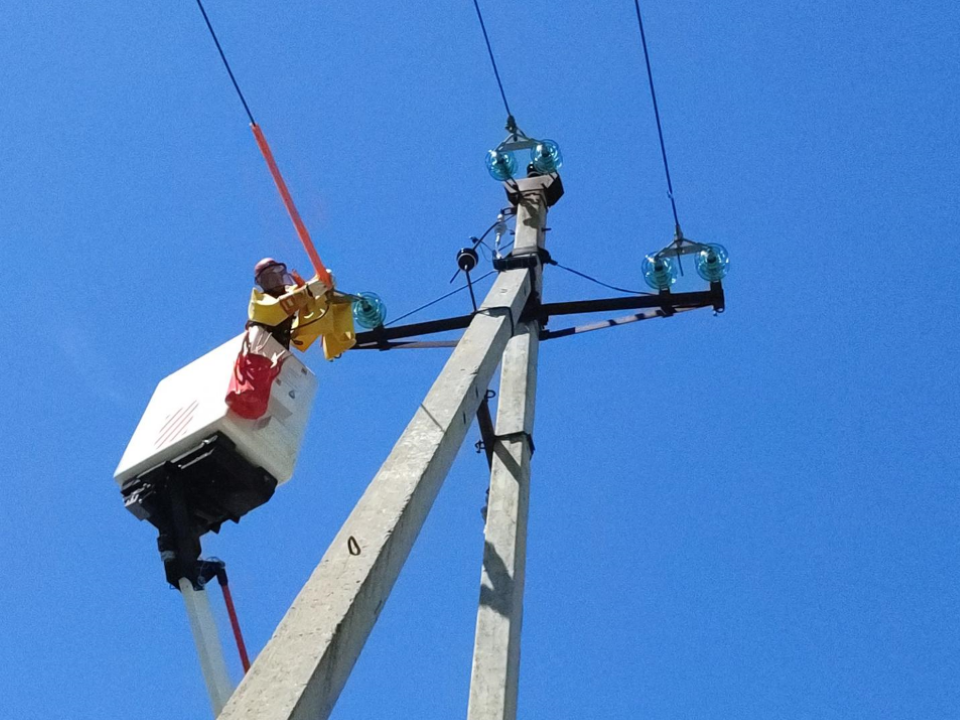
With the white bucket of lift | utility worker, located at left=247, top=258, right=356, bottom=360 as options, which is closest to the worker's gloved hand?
utility worker, located at left=247, top=258, right=356, bottom=360

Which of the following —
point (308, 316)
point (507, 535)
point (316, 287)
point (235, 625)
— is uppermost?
point (316, 287)

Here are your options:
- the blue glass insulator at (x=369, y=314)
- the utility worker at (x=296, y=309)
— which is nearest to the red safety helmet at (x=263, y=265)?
the utility worker at (x=296, y=309)

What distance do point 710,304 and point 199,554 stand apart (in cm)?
417

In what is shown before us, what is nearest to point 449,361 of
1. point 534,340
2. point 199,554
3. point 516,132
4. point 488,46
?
point 199,554

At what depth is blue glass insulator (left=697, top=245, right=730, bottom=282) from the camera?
26.7 ft

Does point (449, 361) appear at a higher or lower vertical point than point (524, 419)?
higher

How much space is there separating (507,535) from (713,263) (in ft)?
8.34

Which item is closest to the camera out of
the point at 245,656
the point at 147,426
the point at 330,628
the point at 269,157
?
the point at 330,628

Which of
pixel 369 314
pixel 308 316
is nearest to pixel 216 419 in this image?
pixel 308 316

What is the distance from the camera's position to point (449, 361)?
18.9ft

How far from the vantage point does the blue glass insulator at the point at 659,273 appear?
8195 millimetres

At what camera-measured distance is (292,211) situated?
547 cm

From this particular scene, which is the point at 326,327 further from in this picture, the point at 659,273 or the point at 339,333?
the point at 659,273

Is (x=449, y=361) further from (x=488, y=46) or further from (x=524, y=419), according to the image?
(x=488, y=46)
